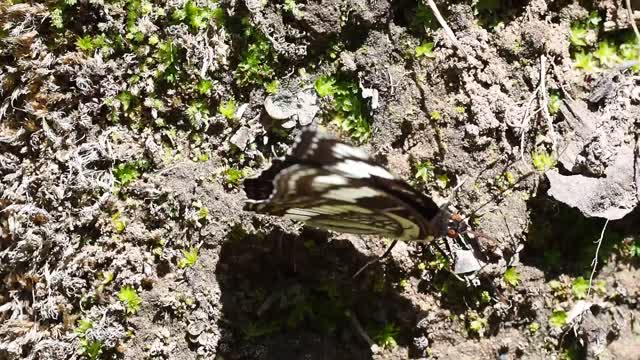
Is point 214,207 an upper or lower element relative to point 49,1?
lower

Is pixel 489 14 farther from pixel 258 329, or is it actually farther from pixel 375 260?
pixel 258 329

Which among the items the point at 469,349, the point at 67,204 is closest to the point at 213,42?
the point at 67,204

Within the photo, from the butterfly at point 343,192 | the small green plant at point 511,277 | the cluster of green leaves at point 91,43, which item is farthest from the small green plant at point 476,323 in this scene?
the cluster of green leaves at point 91,43

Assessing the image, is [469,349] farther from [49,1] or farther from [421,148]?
[49,1]

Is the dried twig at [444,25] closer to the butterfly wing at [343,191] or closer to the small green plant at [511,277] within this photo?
the butterfly wing at [343,191]

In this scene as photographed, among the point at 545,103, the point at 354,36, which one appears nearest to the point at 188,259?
the point at 354,36

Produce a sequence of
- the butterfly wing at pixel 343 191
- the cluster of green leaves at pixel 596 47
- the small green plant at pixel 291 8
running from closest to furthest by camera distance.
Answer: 1. the butterfly wing at pixel 343 191
2. the small green plant at pixel 291 8
3. the cluster of green leaves at pixel 596 47

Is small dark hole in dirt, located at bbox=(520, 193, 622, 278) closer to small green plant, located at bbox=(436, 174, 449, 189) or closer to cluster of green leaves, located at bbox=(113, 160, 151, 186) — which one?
small green plant, located at bbox=(436, 174, 449, 189)

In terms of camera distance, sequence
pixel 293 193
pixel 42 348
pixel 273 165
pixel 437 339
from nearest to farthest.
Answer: pixel 293 193, pixel 273 165, pixel 42 348, pixel 437 339

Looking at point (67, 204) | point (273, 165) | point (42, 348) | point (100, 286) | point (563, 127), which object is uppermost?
point (563, 127)
